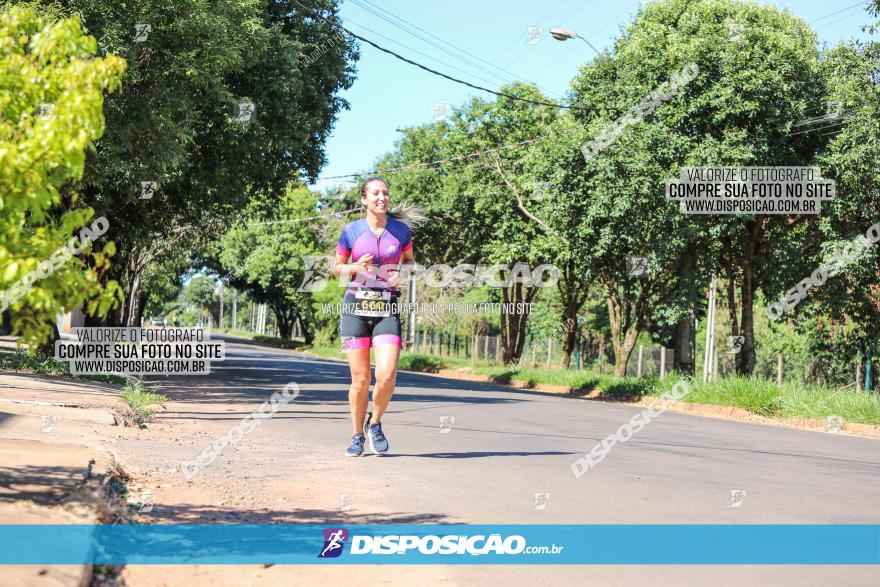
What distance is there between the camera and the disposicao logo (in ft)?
15.6

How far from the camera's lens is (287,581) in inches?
168

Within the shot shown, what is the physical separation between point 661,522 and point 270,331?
478 ft

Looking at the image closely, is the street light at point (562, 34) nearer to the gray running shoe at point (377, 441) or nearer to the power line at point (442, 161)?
the power line at point (442, 161)

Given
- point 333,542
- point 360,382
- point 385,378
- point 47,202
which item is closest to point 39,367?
point 360,382

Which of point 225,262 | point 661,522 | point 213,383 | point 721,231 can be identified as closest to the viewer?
point 661,522

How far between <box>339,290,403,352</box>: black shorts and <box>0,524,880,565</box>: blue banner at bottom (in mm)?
2929

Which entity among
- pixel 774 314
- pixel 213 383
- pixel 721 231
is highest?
pixel 721 231

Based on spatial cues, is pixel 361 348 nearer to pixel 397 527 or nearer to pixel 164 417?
pixel 397 527

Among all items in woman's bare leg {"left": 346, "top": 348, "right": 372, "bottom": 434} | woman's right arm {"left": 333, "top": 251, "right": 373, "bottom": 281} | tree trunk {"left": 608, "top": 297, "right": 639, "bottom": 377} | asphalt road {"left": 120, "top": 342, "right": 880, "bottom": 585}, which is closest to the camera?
asphalt road {"left": 120, "top": 342, "right": 880, "bottom": 585}

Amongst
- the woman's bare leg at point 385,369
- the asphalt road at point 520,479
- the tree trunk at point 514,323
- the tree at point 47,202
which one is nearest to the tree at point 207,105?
the asphalt road at point 520,479

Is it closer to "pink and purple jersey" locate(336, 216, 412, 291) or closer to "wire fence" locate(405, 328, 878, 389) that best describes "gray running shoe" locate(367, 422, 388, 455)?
"pink and purple jersey" locate(336, 216, 412, 291)

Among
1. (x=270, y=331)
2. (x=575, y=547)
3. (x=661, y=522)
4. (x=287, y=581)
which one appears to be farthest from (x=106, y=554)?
(x=270, y=331)

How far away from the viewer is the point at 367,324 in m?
8.22

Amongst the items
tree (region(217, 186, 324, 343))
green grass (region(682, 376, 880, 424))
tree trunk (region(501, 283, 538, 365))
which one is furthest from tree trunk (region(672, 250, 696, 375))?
tree (region(217, 186, 324, 343))
